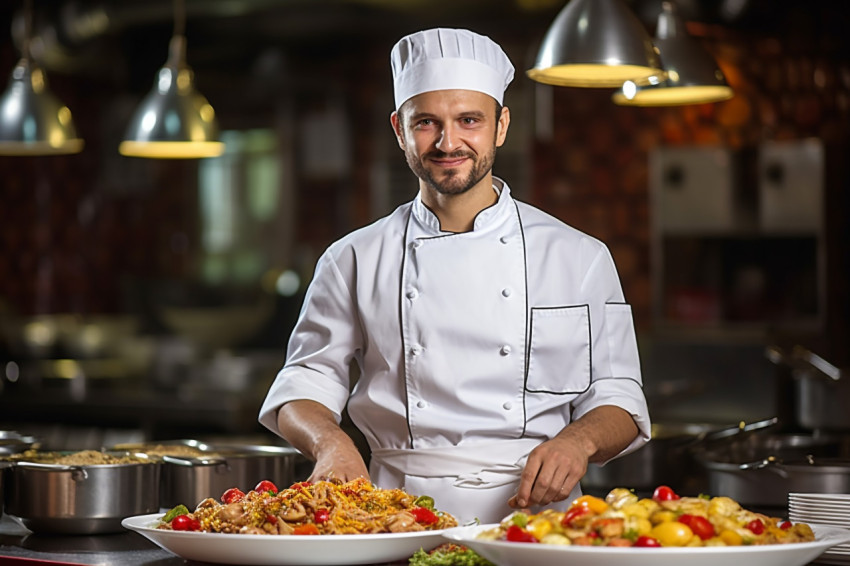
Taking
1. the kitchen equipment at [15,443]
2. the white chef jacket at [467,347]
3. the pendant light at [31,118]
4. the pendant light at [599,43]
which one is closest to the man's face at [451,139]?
the white chef jacket at [467,347]

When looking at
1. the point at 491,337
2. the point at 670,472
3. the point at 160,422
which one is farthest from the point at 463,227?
the point at 160,422

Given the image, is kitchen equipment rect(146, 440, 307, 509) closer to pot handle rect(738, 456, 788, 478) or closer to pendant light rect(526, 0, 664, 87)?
pot handle rect(738, 456, 788, 478)

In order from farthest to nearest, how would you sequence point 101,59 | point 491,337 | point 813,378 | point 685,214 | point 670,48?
1. point 101,59
2. point 685,214
3. point 813,378
4. point 670,48
5. point 491,337

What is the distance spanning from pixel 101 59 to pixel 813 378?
5.76 m

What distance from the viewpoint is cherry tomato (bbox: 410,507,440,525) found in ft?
6.30

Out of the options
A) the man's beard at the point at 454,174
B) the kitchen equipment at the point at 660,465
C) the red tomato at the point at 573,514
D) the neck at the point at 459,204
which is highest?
the man's beard at the point at 454,174

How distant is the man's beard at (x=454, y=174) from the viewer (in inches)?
93.7

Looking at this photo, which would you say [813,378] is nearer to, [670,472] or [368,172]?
[670,472]

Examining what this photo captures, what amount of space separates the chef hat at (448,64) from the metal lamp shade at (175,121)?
52.3 inches

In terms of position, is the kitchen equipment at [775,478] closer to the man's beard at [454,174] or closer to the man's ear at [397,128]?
the man's beard at [454,174]

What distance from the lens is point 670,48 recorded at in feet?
10.8

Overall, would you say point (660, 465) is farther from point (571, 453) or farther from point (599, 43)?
point (599, 43)

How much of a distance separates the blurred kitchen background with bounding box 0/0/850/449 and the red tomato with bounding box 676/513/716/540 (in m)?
2.54

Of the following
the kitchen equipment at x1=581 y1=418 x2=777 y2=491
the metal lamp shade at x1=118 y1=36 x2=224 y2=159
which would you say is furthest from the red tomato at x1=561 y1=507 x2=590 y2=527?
the metal lamp shade at x1=118 y1=36 x2=224 y2=159
